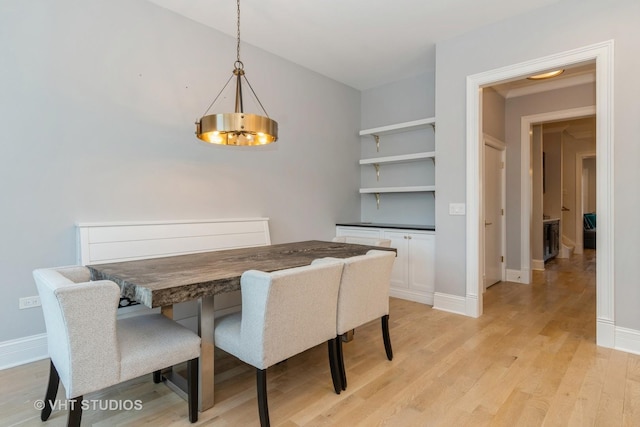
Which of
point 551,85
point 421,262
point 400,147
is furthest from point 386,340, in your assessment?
point 551,85

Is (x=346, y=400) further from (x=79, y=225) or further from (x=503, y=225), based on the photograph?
(x=503, y=225)

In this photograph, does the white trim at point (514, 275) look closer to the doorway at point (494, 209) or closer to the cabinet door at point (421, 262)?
the doorway at point (494, 209)

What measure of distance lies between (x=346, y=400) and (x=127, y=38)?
3117 millimetres

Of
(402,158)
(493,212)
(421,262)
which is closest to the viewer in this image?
(421,262)

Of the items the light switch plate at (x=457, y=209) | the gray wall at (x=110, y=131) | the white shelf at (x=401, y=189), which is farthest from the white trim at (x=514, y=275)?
the gray wall at (x=110, y=131)

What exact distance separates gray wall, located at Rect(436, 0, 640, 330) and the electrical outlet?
3.49 metres

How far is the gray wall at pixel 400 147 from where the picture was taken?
4379mm

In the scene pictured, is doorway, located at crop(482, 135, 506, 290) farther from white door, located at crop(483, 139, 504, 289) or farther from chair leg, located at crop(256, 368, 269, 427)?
chair leg, located at crop(256, 368, 269, 427)

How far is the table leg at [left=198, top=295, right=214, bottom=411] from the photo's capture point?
1.82 m

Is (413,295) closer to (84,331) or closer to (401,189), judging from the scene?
(401,189)

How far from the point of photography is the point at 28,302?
2.38 meters

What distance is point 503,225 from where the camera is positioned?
4.88 meters

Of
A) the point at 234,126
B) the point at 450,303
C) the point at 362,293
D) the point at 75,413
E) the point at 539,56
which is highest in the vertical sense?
the point at 539,56

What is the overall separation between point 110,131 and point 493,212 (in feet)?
14.7
